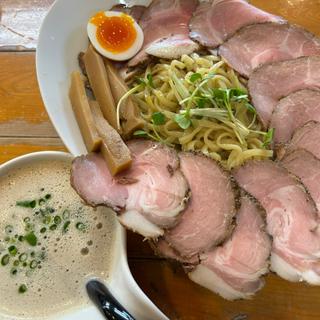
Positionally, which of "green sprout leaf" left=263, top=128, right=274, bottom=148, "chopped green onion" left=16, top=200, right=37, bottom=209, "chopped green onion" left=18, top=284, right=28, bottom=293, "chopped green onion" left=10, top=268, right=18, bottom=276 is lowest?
"chopped green onion" left=18, top=284, right=28, bottom=293

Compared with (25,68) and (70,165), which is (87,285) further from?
(25,68)

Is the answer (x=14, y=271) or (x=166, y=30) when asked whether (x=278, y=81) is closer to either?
(x=166, y=30)

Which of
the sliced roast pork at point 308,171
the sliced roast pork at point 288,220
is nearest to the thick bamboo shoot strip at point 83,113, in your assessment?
the sliced roast pork at point 288,220

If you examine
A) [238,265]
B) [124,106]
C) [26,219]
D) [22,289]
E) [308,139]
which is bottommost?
[22,289]

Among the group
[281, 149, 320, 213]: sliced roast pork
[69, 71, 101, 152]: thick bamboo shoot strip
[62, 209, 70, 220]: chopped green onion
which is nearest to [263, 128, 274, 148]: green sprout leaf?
[281, 149, 320, 213]: sliced roast pork

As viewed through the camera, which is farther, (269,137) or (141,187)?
(269,137)

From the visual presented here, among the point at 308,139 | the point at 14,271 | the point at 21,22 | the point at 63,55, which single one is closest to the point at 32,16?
the point at 21,22

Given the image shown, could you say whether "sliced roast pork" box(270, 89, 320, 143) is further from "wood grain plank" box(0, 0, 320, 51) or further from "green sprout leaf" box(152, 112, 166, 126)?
"wood grain plank" box(0, 0, 320, 51)
